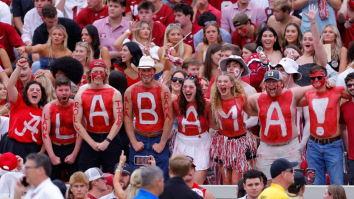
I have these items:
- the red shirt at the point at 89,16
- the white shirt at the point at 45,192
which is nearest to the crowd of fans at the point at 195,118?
the white shirt at the point at 45,192

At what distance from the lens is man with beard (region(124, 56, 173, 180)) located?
788 cm

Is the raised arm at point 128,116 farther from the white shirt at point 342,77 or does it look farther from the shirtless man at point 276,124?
the white shirt at point 342,77

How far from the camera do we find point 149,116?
26.1ft

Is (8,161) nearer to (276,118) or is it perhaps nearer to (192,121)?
(192,121)

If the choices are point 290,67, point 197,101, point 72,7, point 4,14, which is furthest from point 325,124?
point 4,14

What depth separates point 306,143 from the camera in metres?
8.31

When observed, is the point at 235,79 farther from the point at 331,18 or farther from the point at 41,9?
the point at 41,9

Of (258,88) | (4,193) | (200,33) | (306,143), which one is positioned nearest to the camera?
(4,193)

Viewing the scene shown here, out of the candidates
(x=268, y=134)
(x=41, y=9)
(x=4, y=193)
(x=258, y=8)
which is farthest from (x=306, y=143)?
(x=41, y=9)

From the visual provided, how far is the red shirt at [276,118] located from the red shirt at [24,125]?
3.13 meters

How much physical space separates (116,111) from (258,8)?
426cm

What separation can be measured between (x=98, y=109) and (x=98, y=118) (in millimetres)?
125

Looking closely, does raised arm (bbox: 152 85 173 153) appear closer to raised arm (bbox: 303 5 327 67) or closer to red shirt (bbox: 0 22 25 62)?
raised arm (bbox: 303 5 327 67)

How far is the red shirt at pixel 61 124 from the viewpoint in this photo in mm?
8000
